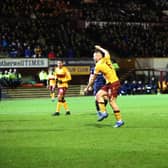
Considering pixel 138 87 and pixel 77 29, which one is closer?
pixel 138 87

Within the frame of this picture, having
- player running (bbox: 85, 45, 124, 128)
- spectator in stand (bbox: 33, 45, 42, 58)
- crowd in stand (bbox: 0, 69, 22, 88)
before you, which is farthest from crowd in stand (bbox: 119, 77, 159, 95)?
player running (bbox: 85, 45, 124, 128)

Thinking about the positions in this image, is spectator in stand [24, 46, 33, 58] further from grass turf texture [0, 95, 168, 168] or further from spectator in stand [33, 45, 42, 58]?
grass turf texture [0, 95, 168, 168]

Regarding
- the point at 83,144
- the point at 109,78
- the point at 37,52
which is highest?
the point at 109,78

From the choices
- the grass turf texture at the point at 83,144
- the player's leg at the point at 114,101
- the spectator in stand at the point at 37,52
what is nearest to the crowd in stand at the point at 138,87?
the spectator in stand at the point at 37,52

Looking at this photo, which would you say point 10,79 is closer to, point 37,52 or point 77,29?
point 37,52

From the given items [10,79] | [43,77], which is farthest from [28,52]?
[10,79]

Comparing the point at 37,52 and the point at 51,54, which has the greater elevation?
the point at 37,52

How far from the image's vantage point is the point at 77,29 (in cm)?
5222

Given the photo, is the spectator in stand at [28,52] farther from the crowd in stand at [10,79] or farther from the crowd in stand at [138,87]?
the crowd in stand at [138,87]

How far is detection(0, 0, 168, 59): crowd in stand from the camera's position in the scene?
46.8 metres

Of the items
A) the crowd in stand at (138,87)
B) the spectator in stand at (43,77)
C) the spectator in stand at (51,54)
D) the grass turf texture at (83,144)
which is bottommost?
the crowd in stand at (138,87)

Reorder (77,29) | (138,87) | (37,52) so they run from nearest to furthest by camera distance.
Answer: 1. (37,52)
2. (138,87)
3. (77,29)

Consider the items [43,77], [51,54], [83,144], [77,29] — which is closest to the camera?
[83,144]

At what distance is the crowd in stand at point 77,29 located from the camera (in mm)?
46781
